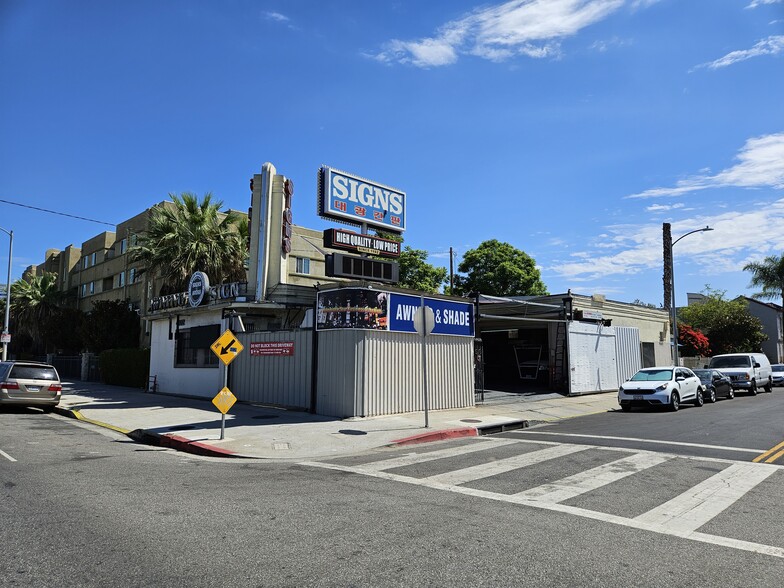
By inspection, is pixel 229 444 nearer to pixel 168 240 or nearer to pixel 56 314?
pixel 168 240

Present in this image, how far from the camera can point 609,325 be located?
26672 mm

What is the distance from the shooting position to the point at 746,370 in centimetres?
2570

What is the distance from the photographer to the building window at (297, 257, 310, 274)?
42000 millimetres

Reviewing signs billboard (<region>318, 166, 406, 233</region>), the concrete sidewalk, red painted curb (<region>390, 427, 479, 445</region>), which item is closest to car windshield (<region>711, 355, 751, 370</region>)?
the concrete sidewalk

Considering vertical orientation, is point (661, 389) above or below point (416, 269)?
below

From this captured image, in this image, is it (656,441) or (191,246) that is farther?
(191,246)

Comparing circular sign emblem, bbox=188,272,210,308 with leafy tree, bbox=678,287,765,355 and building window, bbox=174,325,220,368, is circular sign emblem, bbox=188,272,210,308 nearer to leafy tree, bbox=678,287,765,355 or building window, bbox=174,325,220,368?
building window, bbox=174,325,220,368

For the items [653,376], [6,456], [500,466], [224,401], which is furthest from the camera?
[653,376]

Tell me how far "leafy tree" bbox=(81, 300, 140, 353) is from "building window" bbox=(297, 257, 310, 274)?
11.8 metres

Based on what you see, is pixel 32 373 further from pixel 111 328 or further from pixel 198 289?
pixel 111 328

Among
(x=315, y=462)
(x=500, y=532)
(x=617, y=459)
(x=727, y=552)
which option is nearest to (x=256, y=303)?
(x=315, y=462)

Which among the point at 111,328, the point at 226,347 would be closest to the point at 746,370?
the point at 226,347

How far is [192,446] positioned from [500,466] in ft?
21.5

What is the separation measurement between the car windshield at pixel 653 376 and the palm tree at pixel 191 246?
18779 mm
